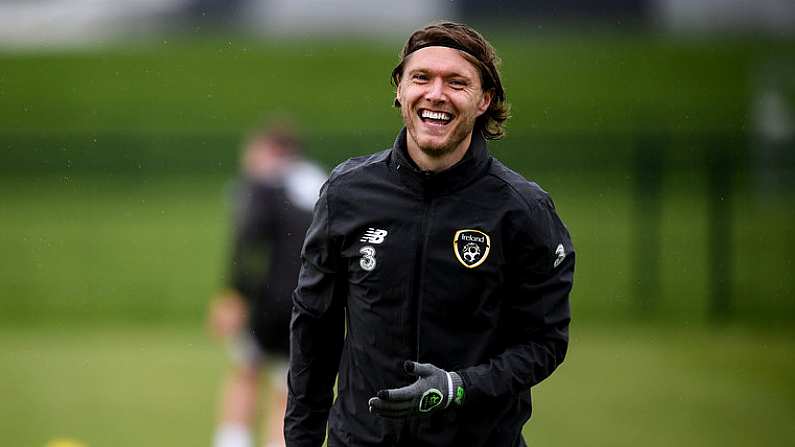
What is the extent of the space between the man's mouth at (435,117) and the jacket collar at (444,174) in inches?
4.7

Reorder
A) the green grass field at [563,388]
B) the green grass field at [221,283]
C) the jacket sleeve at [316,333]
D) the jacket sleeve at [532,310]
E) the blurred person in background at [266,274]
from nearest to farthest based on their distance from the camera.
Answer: the jacket sleeve at [532,310]
the jacket sleeve at [316,333]
the blurred person in background at [266,274]
the green grass field at [563,388]
the green grass field at [221,283]

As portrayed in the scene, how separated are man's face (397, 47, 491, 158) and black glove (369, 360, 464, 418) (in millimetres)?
641

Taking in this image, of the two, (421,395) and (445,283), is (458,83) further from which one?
(421,395)

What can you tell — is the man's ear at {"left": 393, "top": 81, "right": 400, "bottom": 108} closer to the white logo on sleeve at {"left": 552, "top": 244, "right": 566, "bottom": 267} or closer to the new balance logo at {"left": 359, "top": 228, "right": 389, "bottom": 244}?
the new balance logo at {"left": 359, "top": 228, "right": 389, "bottom": 244}

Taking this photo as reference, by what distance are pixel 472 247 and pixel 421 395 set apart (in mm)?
452

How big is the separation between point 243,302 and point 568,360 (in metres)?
4.83

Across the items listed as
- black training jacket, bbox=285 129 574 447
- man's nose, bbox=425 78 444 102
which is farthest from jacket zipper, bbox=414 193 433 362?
man's nose, bbox=425 78 444 102

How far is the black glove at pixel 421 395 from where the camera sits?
3.73 meters

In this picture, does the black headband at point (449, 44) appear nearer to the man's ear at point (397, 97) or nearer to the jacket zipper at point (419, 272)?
the man's ear at point (397, 97)

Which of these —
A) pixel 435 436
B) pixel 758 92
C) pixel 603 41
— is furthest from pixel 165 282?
pixel 603 41

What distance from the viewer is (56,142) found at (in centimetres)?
2006

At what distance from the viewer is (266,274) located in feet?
29.3

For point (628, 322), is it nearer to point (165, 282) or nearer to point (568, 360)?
point (568, 360)

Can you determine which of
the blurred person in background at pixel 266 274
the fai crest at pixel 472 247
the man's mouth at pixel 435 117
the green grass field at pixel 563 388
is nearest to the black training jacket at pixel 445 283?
the fai crest at pixel 472 247
